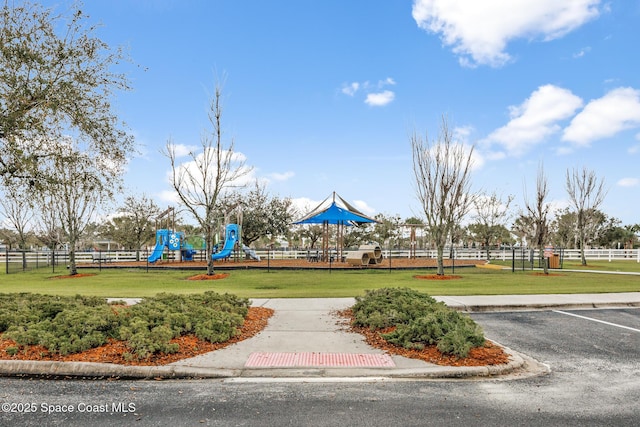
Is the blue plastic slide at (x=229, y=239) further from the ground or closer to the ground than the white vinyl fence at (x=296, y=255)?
further from the ground

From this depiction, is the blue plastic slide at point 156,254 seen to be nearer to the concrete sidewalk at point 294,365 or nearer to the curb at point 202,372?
the concrete sidewalk at point 294,365

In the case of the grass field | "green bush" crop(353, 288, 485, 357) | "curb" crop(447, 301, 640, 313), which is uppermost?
"green bush" crop(353, 288, 485, 357)

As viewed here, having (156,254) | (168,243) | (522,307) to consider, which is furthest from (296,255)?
(522,307)

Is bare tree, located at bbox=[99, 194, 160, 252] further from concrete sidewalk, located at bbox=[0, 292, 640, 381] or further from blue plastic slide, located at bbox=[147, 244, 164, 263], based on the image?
concrete sidewalk, located at bbox=[0, 292, 640, 381]

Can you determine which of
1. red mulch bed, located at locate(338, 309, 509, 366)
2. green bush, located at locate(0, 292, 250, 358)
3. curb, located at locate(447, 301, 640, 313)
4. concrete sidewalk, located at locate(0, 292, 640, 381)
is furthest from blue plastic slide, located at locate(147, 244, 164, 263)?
red mulch bed, located at locate(338, 309, 509, 366)

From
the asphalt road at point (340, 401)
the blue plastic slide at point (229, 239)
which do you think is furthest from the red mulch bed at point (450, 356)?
the blue plastic slide at point (229, 239)

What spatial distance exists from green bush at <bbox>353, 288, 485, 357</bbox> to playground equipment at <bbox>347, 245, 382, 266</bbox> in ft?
55.8

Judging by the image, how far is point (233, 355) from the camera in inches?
265

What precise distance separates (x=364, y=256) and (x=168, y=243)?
45.7ft

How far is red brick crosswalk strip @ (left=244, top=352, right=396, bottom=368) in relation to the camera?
6.19m

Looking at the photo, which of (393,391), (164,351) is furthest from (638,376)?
(164,351)

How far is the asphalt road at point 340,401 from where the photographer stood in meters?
4.48

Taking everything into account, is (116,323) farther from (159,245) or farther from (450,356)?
(159,245)

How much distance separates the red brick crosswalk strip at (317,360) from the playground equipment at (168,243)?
85.5 ft
